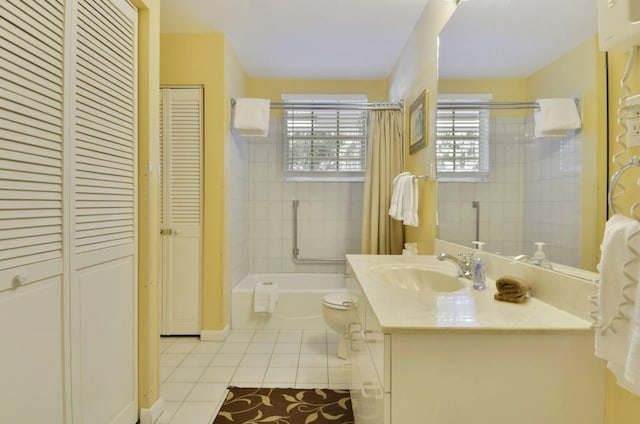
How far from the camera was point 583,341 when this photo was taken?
2.72ft

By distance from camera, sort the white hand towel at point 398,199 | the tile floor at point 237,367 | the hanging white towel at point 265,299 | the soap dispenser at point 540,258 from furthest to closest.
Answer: the hanging white towel at point 265,299, the white hand towel at point 398,199, the tile floor at point 237,367, the soap dispenser at point 540,258

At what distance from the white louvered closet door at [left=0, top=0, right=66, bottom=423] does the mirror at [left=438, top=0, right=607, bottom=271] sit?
5.33 ft

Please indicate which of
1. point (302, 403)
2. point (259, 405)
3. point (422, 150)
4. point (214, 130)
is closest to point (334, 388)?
point (302, 403)

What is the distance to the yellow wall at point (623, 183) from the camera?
789 mm

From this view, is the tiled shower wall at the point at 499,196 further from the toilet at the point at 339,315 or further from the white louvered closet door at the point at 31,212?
the white louvered closet door at the point at 31,212

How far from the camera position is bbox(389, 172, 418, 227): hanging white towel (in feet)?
7.34

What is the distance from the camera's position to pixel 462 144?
1.75 metres

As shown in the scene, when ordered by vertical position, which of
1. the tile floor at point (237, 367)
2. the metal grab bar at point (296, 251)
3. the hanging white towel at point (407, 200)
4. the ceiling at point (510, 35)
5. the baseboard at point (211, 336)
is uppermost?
the ceiling at point (510, 35)

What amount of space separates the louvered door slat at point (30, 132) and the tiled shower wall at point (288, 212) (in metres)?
2.50

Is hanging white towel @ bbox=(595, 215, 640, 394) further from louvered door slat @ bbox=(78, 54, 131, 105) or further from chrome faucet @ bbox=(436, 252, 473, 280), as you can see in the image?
louvered door slat @ bbox=(78, 54, 131, 105)

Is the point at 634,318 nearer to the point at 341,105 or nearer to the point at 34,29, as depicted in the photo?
the point at 34,29

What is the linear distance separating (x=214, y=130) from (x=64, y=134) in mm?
1583

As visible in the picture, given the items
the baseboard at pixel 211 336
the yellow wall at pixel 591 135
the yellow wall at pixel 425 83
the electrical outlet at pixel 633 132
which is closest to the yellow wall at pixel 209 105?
the baseboard at pixel 211 336

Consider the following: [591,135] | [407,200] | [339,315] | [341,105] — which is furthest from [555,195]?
[341,105]
